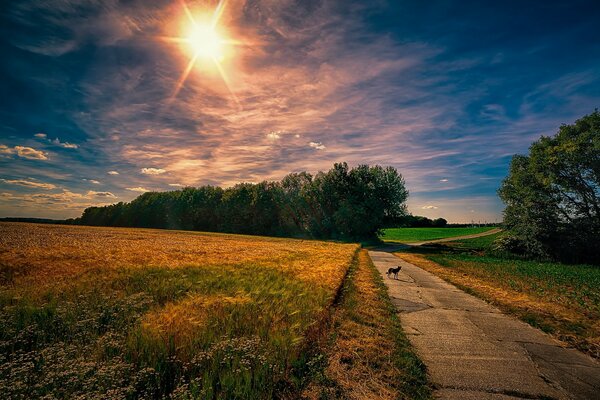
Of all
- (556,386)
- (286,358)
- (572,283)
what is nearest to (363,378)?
(286,358)

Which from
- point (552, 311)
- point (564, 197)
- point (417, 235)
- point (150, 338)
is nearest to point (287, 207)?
point (417, 235)

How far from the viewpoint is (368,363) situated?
14.5 ft

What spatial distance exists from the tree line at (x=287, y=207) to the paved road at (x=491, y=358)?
152 ft

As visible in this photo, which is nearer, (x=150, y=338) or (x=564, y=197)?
(x=150, y=338)

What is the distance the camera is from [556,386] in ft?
13.2

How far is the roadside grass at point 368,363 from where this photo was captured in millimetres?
3630

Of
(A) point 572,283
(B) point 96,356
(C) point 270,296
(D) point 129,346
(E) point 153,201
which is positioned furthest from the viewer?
(E) point 153,201

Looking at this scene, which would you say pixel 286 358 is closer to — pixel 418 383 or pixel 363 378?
pixel 363 378

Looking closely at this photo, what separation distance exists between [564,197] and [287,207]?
190 feet

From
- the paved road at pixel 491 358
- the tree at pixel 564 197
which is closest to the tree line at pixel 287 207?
the tree at pixel 564 197

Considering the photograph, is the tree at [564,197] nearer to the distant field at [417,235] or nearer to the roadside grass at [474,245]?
the roadside grass at [474,245]

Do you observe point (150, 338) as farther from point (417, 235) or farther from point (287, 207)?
point (417, 235)

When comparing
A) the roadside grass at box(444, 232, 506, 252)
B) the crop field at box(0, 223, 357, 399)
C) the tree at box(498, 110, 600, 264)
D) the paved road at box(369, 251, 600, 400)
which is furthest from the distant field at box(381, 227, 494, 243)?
the crop field at box(0, 223, 357, 399)

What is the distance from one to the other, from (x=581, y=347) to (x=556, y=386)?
2650 millimetres
